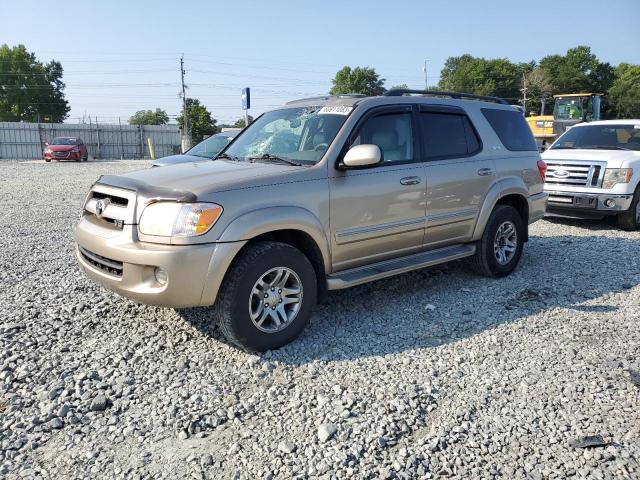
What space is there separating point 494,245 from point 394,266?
1.68 meters

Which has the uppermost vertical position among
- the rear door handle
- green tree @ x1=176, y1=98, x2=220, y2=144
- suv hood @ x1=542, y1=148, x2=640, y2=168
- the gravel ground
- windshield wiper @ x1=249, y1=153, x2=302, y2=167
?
green tree @ x1=176, y1=98, x2=220, y2=144

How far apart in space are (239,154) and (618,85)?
108060mm

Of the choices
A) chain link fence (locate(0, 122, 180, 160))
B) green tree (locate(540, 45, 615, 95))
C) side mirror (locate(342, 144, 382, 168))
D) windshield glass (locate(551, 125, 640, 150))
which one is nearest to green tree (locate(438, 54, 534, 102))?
green tree (locate(540, 45, 615, 95))

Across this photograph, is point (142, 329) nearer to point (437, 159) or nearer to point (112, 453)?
point (112, 453)

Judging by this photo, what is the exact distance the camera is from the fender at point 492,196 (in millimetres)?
5691

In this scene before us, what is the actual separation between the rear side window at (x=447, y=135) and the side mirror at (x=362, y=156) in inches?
42.6

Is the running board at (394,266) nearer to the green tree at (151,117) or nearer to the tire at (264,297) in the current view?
the tire at (264,297)

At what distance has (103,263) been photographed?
4.02 meters

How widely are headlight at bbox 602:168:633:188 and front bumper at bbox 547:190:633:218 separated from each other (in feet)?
0.74

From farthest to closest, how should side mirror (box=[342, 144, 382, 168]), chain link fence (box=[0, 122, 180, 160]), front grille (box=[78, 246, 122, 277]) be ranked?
1. chain link fence (box=[0, 122, 180, 160])
2. side mirror (box=[342, 144, 382, 168])
3. front grille (box=[78, 246, 122, 277])

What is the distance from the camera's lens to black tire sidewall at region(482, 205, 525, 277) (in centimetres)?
583

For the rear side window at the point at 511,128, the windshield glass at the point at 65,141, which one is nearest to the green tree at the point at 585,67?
the windshield glass at the point at 65,141

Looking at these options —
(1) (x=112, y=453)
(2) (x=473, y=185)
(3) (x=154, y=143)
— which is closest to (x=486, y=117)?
(2) (x=473, y=185)

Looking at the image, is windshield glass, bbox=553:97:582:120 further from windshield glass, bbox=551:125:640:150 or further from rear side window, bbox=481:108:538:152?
rear side window, bbox=481:108:538:152
